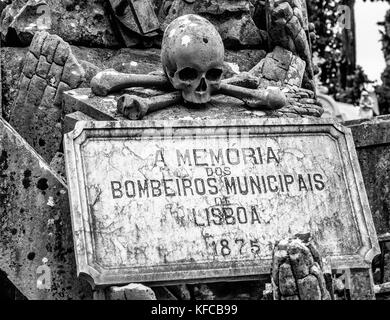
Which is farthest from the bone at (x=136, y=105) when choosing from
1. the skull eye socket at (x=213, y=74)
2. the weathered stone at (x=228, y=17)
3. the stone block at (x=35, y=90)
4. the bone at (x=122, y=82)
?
the weathered stone at (x=228, y=17)

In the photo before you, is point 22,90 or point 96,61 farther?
point 96,61

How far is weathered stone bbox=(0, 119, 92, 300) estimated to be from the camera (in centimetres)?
854

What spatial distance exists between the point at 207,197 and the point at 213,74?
1.18 meters

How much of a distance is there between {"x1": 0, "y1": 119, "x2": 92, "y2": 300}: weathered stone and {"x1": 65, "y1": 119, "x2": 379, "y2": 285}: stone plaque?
0.29 metres

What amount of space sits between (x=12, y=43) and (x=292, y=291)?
13.2 feet

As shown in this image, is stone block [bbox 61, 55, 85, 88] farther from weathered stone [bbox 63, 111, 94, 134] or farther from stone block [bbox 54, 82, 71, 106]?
weathered stone [bbox 63, 111, 94, 134]

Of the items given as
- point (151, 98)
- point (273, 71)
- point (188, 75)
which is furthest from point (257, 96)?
point (273, 71)

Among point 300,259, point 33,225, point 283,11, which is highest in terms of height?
point 283,11

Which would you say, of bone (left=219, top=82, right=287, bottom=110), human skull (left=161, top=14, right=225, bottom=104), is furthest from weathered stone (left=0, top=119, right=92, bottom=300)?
bone (left=219, top=82, right=287, bottom=110)

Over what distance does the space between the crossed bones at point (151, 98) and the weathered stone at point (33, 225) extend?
2.79 ft

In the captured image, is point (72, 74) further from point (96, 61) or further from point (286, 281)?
point (286, 281)

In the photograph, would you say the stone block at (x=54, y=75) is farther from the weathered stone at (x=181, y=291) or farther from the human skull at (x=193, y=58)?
the weathered stone at (x=181, y=291)

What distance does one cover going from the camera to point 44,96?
33.4 ft
